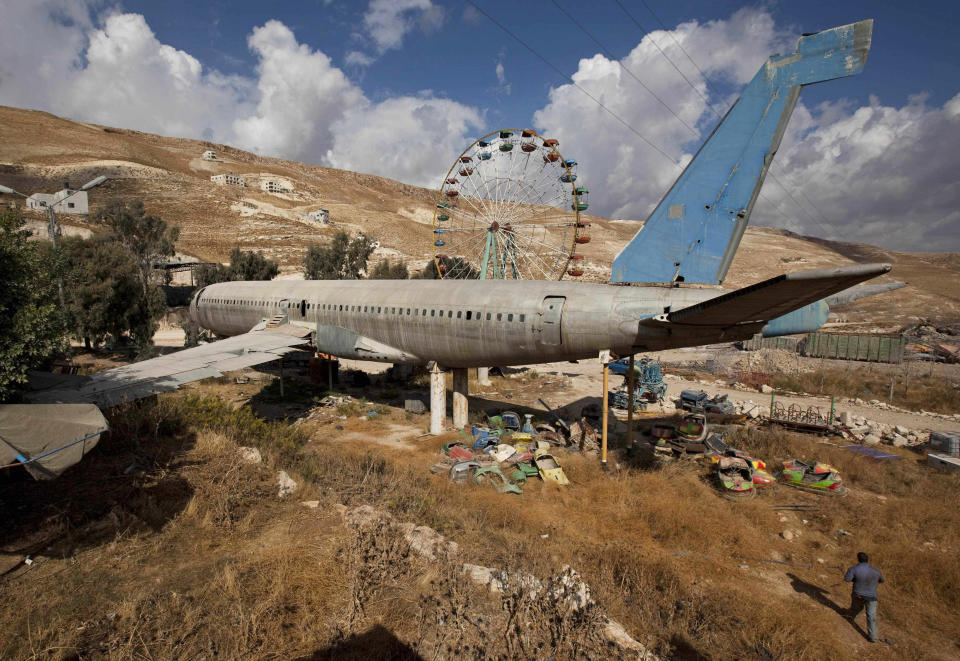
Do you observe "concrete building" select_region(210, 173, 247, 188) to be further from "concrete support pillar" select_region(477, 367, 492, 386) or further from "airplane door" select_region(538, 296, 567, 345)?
"airplane door" select_region(538, 296, 567, 345)

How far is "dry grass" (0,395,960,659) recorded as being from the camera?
244 inches

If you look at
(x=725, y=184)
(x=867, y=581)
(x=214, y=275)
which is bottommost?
(x=867, y=581)

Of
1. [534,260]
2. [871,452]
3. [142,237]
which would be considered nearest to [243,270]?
[142,237]

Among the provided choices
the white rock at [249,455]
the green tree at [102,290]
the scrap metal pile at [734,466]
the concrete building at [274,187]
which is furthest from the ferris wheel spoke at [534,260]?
the concrete building at [274,187]

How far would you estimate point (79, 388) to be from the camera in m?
12.2

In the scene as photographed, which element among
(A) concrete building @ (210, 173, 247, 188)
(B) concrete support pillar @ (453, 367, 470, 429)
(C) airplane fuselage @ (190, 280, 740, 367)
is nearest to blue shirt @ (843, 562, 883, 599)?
(C) airplane fuselage @ (190, 280, 740, 367)

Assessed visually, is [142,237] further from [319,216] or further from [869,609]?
[319,216]

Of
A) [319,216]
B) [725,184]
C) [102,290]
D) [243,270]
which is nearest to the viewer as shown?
[725,184]

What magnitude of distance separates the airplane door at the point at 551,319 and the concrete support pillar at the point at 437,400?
16.7 ft

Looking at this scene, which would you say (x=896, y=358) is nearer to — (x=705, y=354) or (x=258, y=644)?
(x=705, y=354)

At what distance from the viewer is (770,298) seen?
9625 millimetres

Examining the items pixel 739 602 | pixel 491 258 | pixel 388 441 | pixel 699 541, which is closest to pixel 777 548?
pixel 699 541

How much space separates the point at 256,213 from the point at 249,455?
118m

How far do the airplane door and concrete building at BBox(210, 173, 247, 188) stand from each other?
152 m
